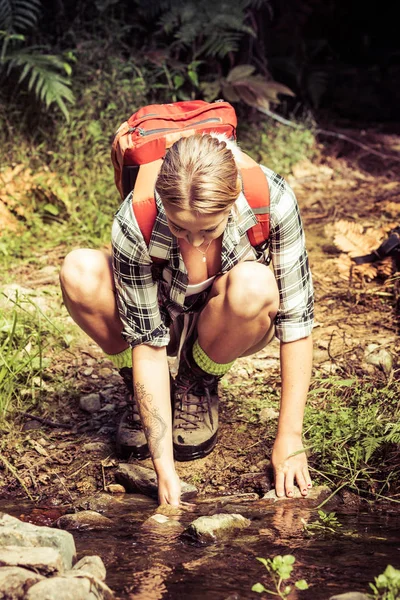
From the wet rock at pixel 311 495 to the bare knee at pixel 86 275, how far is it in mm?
936

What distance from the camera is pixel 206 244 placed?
2.71 m

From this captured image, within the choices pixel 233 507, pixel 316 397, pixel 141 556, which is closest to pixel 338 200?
pixel 316 397

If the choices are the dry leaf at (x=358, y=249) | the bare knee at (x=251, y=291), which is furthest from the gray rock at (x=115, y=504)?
the dry leaf at (x=358, y=249)

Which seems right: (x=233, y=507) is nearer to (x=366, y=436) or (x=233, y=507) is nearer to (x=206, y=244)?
(x=366, y=436)

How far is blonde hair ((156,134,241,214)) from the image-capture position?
2.34 meters

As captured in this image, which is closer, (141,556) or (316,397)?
(141,556)

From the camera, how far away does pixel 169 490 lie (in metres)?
2.80

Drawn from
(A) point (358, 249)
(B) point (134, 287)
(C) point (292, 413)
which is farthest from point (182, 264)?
(A) point (358, 249)

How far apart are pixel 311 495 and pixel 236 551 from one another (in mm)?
497

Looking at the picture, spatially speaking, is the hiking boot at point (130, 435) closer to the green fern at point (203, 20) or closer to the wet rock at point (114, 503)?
the wet rock at point (114, 503)

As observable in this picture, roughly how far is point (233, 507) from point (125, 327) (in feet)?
2.35

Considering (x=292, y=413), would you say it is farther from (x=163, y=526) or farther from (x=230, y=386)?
(x=230, y=386)

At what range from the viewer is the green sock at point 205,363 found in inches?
124

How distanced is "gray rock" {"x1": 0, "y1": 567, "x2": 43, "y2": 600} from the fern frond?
350 centimetres
